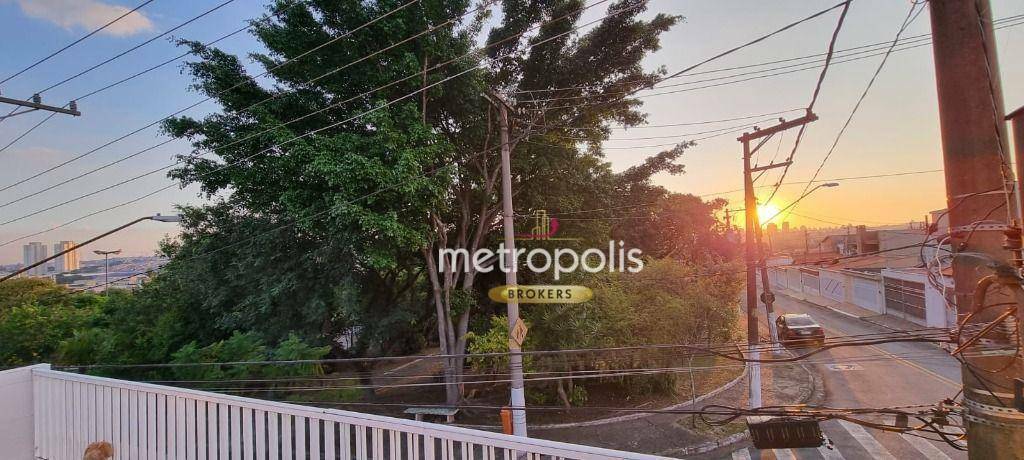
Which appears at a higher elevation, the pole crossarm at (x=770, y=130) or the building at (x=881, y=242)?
the pole crossarm at (x=770, y=130)

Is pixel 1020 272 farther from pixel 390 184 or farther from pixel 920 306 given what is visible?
pixel 920 306

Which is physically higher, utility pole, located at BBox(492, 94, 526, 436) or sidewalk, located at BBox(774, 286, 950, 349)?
utility pole, located at BBox(492, 94, 526, 436)

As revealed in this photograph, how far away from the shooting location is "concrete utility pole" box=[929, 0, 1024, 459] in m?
2.75

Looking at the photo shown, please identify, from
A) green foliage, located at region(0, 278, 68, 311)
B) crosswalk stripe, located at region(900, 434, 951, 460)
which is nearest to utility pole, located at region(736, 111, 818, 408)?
crosswalk stripe, located at region(900, 434, 951, 460)

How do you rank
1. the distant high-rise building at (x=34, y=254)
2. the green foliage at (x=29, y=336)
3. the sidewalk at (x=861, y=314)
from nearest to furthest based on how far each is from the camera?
the green foliage at (x=29, y=336) < the sidewalk at (x=861, y=314) < the distant high-rise building at (x=34, y=254)

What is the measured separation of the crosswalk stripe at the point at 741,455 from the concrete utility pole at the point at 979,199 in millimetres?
7470

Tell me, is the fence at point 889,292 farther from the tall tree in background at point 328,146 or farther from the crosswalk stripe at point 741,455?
the tall tree in background at point 328,146

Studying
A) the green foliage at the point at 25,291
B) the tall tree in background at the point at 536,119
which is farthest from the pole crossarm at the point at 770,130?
the green foliage at the point at 25,291

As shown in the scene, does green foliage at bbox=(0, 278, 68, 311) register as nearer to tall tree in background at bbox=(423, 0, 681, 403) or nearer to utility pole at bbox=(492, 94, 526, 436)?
tall tree in background at bbox=(423, 0, 681, 403)

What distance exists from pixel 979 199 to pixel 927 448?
9.72m

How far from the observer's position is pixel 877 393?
1281 centimetres

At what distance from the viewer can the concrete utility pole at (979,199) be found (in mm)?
2746

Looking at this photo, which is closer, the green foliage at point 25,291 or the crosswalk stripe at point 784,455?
the crosswalk stripe at point 784,455

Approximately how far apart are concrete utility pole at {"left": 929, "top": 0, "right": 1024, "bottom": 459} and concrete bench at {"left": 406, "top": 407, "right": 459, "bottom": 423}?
382 inches
